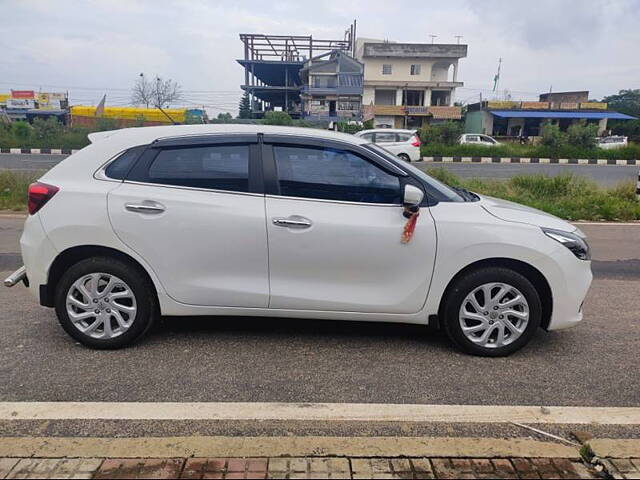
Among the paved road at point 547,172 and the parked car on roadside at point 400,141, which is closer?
the paved road at point 547,172

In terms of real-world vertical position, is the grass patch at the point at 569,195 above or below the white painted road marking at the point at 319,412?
above

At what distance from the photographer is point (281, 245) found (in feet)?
11.6

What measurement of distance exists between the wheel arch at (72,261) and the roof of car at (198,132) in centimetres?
86

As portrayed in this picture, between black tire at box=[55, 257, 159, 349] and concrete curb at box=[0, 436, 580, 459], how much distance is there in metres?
1.15

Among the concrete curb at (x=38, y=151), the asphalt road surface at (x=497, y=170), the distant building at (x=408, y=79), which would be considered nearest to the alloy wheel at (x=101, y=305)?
the asphalt road surface at (x=497, y=170)

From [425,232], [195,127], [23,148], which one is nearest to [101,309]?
[195,127]

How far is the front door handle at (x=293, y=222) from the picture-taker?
3.51 m

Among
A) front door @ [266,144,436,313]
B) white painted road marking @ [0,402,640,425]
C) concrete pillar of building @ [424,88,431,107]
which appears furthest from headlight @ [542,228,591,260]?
concrete pillar of building @ [424,88,431,107]

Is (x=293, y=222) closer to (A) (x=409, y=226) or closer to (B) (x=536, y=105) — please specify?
(A) (x=409, y=226)

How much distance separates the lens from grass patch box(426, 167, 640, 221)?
960 cm

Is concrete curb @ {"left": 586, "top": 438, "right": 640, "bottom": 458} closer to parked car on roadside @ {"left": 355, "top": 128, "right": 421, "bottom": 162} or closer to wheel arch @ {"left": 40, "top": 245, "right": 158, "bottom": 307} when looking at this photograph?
wheel arch @ {"left": 40, "top": 245, "right": 158, "bottom": 307}

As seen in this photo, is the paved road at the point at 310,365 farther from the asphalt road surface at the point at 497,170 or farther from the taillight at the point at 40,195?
the asphalt road surface at the point at 497,170

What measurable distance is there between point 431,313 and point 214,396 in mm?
1642

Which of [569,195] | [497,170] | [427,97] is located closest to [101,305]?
[569,195]
